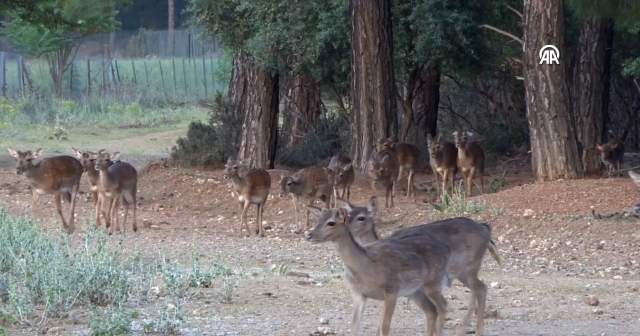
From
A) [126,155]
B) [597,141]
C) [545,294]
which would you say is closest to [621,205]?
[545,294]

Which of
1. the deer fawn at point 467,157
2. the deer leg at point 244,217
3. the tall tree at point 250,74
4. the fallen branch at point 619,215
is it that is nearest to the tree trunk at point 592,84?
the deer fawn at point 467,157

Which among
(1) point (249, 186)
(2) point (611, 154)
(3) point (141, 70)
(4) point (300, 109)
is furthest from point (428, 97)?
(3) point (141, 70)

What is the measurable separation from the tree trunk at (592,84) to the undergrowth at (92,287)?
13.5 meters

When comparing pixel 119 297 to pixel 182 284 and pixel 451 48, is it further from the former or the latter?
pixel 451 48

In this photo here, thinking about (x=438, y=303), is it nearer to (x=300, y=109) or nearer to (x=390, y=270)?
Result: (x=390, y=270)

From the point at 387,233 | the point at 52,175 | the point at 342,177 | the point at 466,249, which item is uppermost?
the point at 466,249

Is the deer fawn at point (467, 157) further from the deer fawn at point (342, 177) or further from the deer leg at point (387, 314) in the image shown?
the deer leg at point (387, 314)

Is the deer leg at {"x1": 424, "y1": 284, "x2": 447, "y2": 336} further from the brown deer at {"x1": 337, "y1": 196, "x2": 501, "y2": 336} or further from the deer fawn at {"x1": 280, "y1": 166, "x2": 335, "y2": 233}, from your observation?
the deer fawn at {"x1": 280, "y1": 166, "x2": 335, "y2": 233}

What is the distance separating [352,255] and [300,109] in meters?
17.9

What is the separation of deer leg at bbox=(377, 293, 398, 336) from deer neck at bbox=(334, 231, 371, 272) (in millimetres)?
275

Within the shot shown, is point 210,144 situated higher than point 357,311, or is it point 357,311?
point 357,311

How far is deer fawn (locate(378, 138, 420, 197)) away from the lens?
2017cm

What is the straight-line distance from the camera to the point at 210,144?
79.9ft

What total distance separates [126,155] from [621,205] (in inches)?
637
